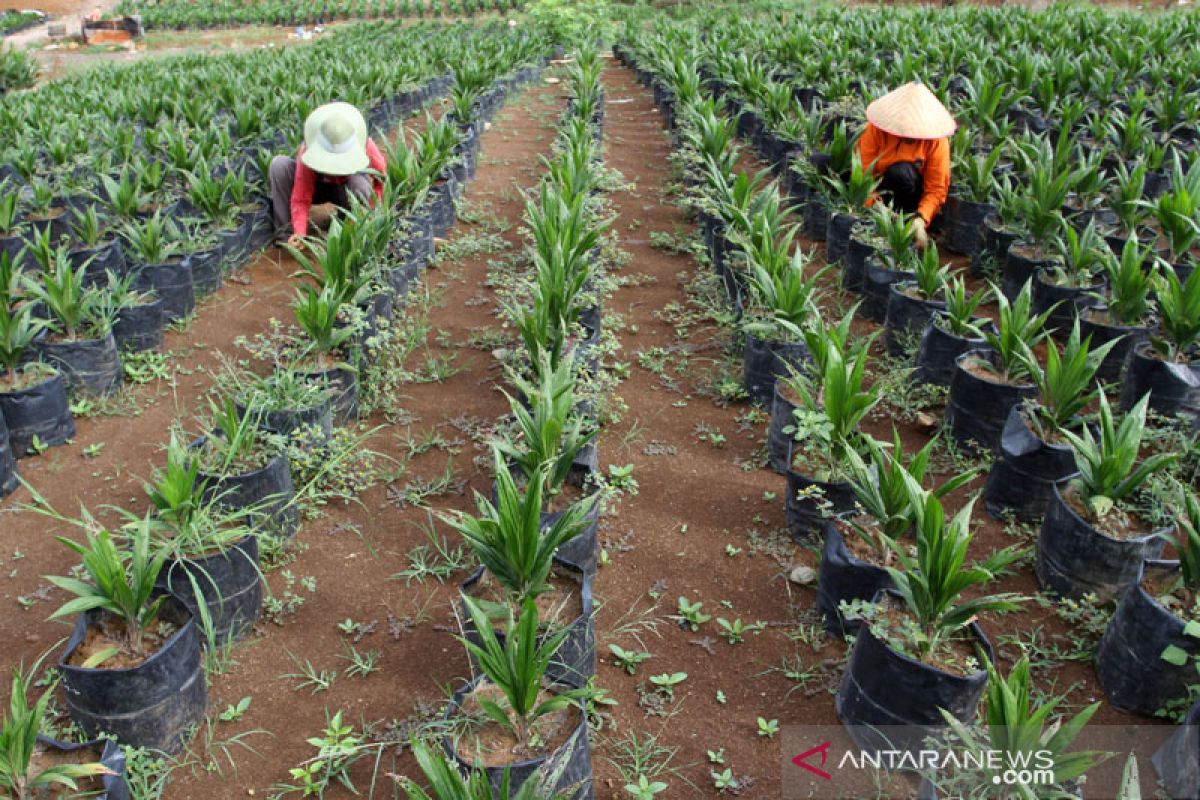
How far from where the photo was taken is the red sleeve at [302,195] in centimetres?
540

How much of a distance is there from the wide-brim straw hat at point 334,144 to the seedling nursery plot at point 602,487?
0.27 ft

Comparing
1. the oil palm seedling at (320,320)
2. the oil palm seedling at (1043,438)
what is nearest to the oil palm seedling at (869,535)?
the oil palm seedling at (1043,438)

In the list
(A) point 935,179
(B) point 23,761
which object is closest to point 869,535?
(B) point 23,761

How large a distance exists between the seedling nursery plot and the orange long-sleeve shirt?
0.10ft

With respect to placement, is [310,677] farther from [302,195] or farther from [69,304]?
[302,195]

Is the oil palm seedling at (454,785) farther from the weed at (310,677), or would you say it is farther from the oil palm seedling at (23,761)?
the weed at (310,677)

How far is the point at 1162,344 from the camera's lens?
368 centimetres

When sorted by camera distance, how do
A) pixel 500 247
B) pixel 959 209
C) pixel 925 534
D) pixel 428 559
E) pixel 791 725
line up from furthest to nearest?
pixel 500 247 → pixel 959 209 → pixel 428 559 → pixel 791 725 → pixel 925 534

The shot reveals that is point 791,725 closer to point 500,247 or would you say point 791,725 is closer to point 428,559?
point 428,559

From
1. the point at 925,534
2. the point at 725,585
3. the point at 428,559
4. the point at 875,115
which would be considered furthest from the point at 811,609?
the point at 875,115

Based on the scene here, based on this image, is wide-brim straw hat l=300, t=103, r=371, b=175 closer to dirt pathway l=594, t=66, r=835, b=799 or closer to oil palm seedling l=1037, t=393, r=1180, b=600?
dirt pathway l=594, t=66, r=835, b=799

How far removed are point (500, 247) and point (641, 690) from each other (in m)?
4.14

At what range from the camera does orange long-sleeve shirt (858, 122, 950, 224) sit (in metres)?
5.38

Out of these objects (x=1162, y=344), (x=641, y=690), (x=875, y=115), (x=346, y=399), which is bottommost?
(x=641, y=690)
